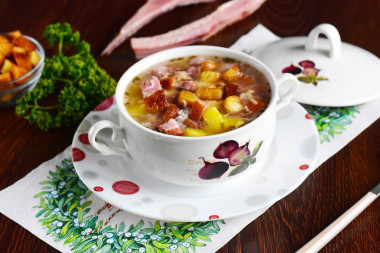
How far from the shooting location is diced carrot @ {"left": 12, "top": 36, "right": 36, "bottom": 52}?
212 cm

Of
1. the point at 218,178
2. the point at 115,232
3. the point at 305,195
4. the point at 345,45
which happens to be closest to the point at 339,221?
the point at 305,195

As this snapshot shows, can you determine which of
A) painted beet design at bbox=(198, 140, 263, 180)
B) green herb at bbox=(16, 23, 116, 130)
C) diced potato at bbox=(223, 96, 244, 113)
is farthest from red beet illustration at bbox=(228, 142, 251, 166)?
green herb at bbox=(16, 23, 116, 130)

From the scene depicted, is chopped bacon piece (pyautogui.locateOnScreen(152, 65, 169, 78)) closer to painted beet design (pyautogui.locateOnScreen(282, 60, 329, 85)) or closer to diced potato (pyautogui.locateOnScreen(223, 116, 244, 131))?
diced potato (pyautogui.locateOnScreen(223, 116, 244, 131))

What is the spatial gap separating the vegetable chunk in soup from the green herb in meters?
0.32

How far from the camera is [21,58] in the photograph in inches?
81.7

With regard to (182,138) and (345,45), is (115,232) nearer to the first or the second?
(182,138)

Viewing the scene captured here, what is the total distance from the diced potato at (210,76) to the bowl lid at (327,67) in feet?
1.25

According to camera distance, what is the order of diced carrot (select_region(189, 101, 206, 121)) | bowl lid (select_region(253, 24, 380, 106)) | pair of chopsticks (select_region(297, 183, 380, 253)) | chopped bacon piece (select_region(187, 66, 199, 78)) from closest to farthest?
pair of chopsticks (select_region(297, 183, 380, 253)), diced carrot (select_region(189, 101, 206, 121)), chopped bacon piece (select_region(187, 66, 199, 78)), bowl lid (select_region(253, 24, 380, 106))

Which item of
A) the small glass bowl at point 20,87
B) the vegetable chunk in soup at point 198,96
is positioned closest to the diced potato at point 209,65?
the vegetable chunk in soup at point 198,96

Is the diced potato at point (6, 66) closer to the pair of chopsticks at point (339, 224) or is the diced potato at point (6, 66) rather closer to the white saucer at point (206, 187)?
the white saucer at point (206, 187)

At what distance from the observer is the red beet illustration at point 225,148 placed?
1.42m

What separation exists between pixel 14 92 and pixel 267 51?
1.04 metres

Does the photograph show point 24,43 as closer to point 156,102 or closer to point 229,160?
point 156,102

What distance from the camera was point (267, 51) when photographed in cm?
213
